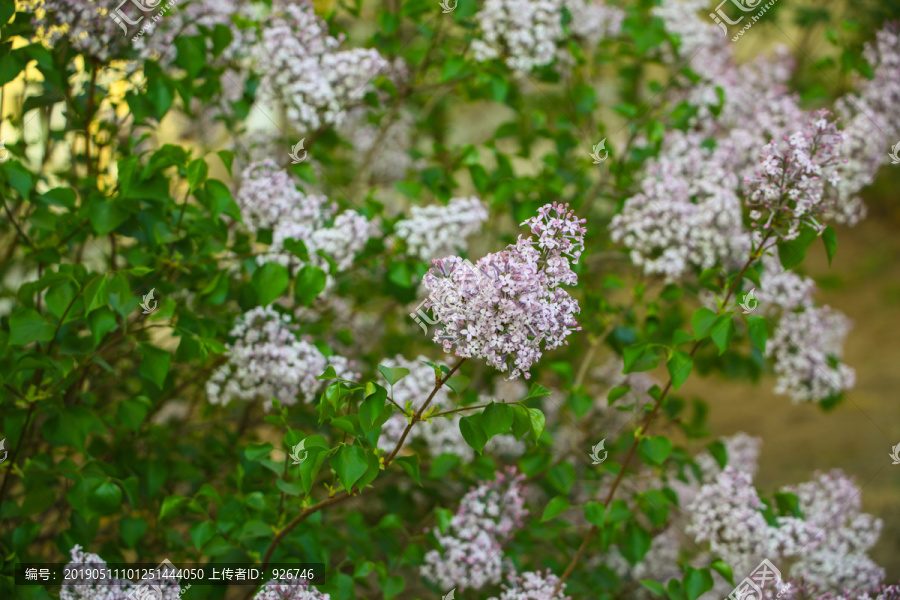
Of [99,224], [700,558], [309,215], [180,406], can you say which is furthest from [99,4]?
[700,558]

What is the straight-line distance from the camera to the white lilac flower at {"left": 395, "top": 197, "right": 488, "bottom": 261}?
8.55ft

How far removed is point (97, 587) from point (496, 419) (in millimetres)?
1191

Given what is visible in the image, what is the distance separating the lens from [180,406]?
386cm

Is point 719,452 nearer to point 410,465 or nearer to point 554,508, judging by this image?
point 554,508

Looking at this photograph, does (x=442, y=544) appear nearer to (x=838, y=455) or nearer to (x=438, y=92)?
(x=438, y=92)

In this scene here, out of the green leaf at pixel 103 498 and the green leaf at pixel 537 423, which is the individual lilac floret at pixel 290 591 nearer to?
the green leaf at pixel 103 498

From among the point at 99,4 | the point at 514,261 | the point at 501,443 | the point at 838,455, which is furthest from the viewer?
the point at 838,455

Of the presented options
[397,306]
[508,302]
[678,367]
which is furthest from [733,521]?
[397,306]

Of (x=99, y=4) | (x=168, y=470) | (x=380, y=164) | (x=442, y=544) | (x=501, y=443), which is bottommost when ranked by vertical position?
(x=442, y=544)

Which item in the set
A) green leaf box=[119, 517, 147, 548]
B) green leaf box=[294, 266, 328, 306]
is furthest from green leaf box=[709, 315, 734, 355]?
green leaf box=[119, 517, 147, 548]

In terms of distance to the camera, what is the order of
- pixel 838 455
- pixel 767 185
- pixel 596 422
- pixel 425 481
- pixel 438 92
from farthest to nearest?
pixel 838 455 → pixel 438 92 → pixel 596 422 → pixel 425 481 → pixel 767 185

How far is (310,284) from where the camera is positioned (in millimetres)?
2232

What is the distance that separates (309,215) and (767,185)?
1.42 meters

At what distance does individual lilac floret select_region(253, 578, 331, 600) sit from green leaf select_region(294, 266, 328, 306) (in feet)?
2.55
